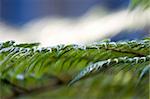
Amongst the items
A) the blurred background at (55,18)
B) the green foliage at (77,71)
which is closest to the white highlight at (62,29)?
the blurred background at (55,18)

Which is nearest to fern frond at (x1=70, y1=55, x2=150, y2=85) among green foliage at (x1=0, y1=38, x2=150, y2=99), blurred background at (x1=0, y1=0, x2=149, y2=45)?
green foliage at (x1=0, y1=38, x2=150, y2=99)

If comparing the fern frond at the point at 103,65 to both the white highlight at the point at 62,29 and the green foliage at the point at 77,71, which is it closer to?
the green foliage at the point at 77,71

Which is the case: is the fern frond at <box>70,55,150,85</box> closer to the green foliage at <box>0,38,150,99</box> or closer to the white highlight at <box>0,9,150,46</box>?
the green foliage at <box>0,38,150,99</box>

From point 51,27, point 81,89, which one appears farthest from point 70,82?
point 51,27

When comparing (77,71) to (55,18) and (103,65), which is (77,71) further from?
(55,18)

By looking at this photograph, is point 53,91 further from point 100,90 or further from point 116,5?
point 116,5
